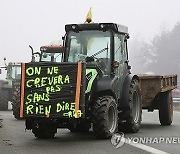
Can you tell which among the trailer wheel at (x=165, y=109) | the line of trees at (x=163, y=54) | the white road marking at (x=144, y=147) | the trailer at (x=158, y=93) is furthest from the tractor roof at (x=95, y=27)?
the line of trees at (x=163, y=54)

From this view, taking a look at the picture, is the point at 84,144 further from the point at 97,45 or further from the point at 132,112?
the point at 97,45

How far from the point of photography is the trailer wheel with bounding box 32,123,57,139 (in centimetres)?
1018

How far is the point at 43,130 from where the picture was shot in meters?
10.2

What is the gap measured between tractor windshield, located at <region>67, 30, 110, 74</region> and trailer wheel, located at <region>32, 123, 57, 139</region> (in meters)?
1.73

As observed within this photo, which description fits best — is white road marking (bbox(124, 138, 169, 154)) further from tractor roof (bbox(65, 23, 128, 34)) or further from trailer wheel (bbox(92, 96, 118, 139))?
tractor roof (bbox(65, 23, 128, 34))

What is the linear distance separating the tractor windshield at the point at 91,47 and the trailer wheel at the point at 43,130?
173 centimetres

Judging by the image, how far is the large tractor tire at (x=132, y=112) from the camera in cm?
1086

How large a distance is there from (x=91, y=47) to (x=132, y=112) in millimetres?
1868

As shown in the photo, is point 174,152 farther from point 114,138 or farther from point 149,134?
point 149,134

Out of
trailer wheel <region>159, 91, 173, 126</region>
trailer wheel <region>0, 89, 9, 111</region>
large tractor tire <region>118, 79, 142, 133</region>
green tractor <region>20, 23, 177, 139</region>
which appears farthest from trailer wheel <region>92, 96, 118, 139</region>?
trailer wheel <region>0, 89, 9, 111</region>

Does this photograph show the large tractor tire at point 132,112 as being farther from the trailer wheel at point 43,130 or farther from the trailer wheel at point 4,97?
the trailer wheel at point 4,97

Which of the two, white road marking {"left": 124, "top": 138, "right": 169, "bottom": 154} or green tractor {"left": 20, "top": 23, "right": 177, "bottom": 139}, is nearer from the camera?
white road marking {"left": 124, "top": 138, "right": 169, "bottom": 154}

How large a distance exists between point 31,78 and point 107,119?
1781 millimetres

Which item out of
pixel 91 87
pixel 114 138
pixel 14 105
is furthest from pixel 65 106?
pixel 14 105
